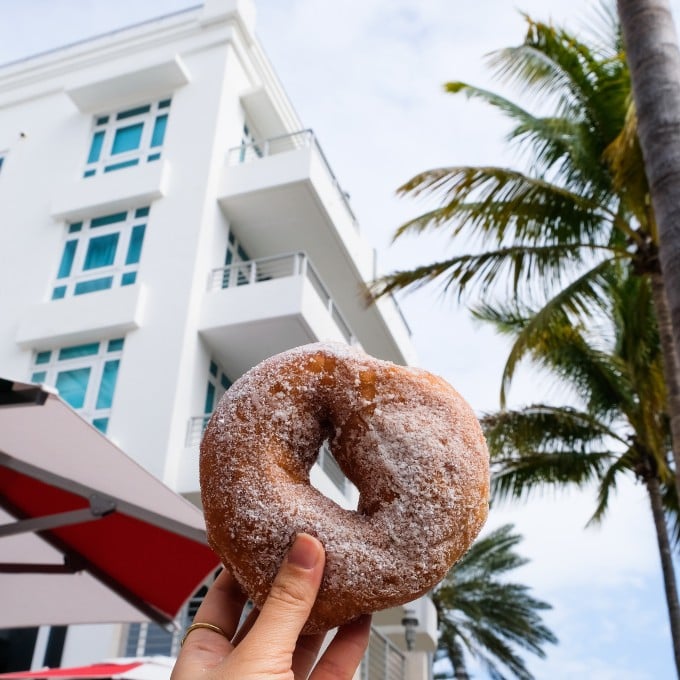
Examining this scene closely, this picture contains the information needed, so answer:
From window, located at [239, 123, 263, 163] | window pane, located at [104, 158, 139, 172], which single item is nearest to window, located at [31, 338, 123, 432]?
window pane, located at [104, 158, 139, 172]

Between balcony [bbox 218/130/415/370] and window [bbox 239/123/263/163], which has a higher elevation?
window [bbox 239/123/263/163]

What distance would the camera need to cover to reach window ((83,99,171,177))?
1570cm

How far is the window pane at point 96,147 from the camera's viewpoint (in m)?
16.1

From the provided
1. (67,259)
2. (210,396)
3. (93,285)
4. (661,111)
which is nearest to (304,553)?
(661,111)

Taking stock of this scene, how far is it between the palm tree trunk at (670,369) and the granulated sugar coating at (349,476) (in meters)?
5.52

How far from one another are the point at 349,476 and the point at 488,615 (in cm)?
2456

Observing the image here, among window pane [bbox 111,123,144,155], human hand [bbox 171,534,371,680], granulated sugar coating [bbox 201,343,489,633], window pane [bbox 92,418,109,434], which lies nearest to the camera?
human hand [bbox 171,534,371,680]

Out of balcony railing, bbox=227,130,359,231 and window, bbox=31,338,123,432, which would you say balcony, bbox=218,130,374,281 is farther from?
window, bbox=31,338,123,432

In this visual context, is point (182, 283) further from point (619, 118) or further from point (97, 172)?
point (619, 118)

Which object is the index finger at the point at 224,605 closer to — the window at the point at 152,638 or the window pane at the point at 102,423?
the window at the point at 152,638

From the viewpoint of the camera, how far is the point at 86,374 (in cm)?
1290

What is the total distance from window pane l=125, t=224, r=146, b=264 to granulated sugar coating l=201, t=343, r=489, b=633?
12.9m

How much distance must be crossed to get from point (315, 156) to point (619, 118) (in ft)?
22.1

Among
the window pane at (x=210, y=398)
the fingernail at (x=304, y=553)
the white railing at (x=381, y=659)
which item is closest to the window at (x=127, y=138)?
the window pane at (x=210, y=398)
